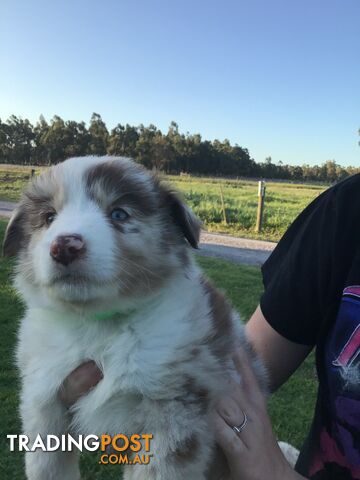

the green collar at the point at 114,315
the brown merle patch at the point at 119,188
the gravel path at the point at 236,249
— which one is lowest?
the gravel path at the point at 236,249

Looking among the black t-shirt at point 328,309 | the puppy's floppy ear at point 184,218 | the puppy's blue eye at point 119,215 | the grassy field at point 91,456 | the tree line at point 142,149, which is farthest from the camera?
the tree line at point 142,149

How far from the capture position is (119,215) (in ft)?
6.78

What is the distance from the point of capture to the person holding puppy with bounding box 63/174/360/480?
1.91 meters

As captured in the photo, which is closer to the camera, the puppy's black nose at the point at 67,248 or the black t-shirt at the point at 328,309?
the puppy's black nose at the point at 67,248

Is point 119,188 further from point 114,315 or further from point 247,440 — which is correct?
point 247,440

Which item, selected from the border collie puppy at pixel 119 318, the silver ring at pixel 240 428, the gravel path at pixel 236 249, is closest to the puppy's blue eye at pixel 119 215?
the border collie puppy at pixel 119 318

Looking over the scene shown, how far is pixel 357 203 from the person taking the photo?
2.13 meters

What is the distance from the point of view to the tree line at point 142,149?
1717 centimetres

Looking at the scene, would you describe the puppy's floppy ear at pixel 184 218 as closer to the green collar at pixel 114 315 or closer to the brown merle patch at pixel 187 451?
the green collar at pixel 114 315

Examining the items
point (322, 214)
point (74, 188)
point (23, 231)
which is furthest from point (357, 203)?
point (23, 231)

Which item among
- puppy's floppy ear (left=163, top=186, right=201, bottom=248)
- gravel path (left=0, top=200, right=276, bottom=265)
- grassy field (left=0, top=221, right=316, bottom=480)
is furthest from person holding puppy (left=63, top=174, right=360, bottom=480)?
gravel path (left=0, top=200, right=276, bottom=265)

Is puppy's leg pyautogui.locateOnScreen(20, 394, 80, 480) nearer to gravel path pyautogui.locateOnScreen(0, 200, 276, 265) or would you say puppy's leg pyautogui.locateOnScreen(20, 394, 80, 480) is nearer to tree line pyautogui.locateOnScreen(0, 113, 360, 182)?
tree line pyautogui.locateOnScreen(0, 113, 360, 182)

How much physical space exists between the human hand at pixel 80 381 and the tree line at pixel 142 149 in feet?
4.06

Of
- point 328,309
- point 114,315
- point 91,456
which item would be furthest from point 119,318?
point 91,456
